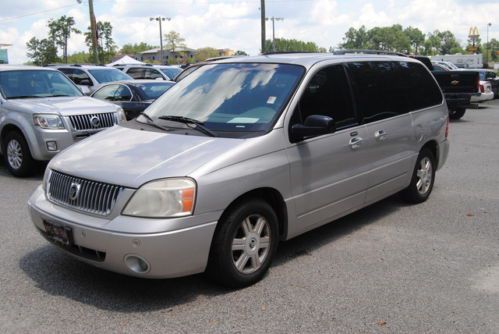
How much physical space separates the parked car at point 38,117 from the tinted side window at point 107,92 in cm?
232

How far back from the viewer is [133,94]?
1159cm

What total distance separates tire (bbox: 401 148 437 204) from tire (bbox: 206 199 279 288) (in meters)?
2.80

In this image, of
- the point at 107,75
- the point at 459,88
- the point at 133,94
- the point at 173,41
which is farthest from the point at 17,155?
the point at 173,41

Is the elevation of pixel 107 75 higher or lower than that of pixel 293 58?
lower

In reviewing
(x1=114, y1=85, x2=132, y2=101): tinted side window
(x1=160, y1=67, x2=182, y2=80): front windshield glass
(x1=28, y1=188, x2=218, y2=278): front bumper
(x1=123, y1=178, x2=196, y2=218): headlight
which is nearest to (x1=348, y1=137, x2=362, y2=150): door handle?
(x1=28, y1=188, x2=218, y2=278): front bumper

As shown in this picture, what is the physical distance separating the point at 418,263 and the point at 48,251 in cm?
335

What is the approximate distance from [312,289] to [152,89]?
838 centimetres

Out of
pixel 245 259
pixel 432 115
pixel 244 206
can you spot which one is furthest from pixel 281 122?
pixel 432 115

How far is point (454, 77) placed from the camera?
56.8 feet

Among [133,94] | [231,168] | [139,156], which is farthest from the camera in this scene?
[133,94]

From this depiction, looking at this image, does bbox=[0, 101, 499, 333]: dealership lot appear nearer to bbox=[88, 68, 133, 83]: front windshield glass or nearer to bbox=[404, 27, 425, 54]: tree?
bbox=[88, 68, 133, 83]: front windshield glass

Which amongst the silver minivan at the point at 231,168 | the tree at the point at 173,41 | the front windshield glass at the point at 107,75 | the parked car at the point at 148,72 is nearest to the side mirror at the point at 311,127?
the silver minivan at the point at 231,168

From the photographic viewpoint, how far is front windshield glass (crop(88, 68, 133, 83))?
16172mm

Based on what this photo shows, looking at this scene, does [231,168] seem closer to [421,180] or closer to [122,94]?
[421,180]
